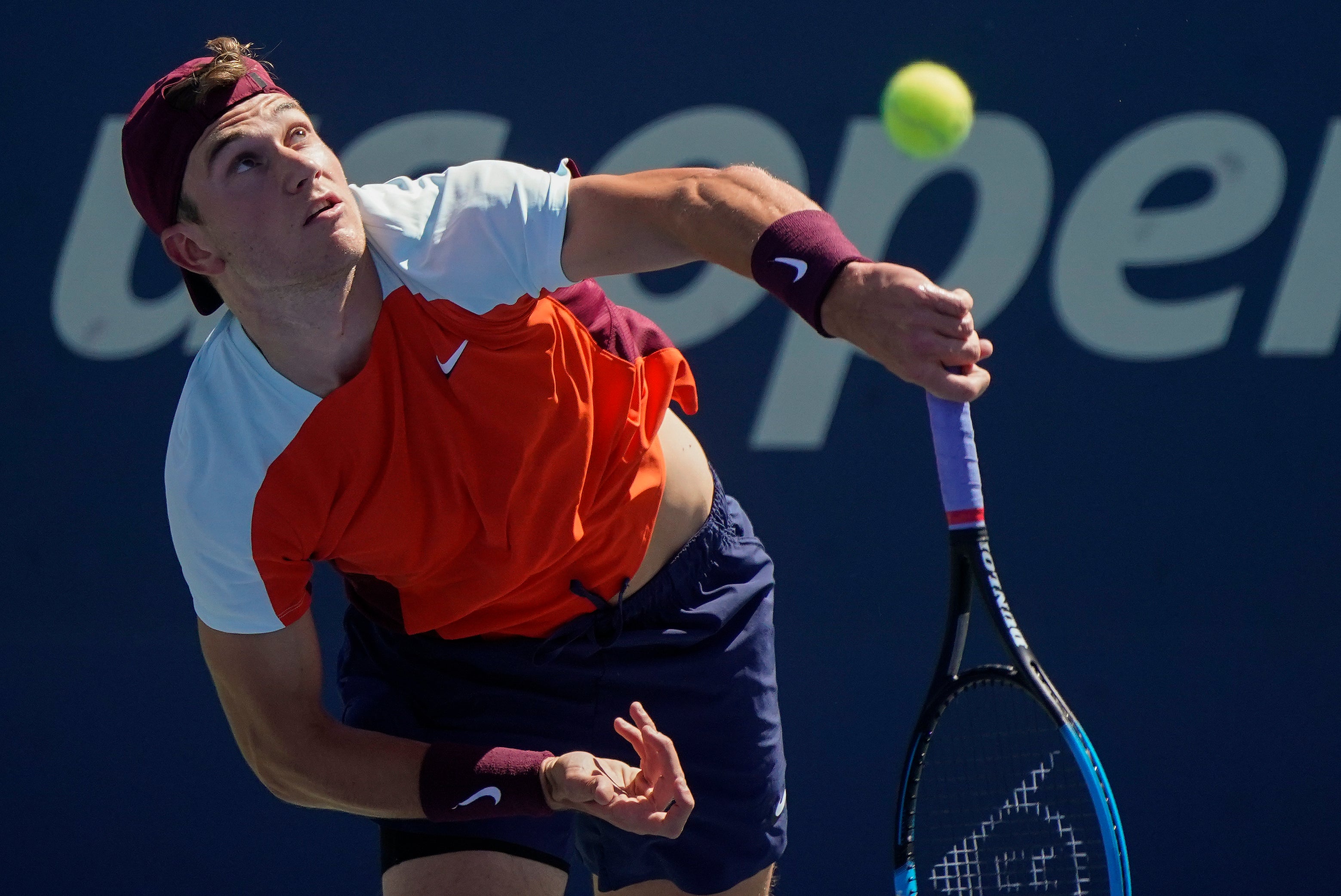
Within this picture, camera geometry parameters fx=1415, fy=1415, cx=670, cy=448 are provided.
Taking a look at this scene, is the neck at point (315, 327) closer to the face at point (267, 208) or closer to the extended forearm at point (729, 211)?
the face at point (267, 208)

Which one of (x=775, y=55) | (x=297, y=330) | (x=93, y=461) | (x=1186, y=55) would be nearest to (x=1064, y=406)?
(x=1186, y=55)

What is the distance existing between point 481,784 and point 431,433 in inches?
19.0

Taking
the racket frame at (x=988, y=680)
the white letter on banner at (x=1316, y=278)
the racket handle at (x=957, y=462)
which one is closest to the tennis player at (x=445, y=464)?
the racket handle at (x=957, y=462)

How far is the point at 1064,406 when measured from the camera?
3.13 meters

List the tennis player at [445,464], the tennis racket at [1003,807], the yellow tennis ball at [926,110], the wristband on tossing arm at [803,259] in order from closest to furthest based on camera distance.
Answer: the wristband on tossing arm at [803,259] < the tennis player at [445,464] < the tennis racket at [1003,807] < the yellow tennis ball at [926,110]

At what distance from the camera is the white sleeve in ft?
6.16

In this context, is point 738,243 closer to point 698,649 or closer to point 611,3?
point 698,649

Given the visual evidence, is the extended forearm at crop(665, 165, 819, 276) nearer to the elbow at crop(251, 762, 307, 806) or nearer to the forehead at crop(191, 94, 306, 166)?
the forehead at crop(191, 94, 306, 166)

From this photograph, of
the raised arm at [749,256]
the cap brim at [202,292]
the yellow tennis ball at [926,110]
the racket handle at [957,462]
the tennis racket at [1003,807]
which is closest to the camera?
the raised arm at [749,256]

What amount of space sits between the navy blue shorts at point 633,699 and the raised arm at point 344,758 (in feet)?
0.43

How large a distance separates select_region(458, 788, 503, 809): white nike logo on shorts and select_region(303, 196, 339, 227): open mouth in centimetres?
25

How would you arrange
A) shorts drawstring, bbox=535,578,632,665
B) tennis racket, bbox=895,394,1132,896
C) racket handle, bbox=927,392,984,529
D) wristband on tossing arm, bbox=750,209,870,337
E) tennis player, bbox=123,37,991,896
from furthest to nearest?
tennis racket, bbox=895,394,1132,896
shorts drawstring, bbox=535,578,632,665
tennis player, bbox=123,37,991,896
racket handle, bbox=927,392,984,529
wristband on tossing arm, bbox=750,209,870,337

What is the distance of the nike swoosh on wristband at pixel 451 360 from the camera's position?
1911mm

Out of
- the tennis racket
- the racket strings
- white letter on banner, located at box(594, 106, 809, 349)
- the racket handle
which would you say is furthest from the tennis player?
the racket strings
